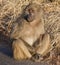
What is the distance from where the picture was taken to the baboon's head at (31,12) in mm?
7343

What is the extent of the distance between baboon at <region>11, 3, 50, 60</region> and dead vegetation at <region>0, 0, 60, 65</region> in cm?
34

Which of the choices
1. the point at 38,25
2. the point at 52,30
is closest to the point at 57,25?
the point at 52,30

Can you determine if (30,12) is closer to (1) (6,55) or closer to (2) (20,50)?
(2) (20,50)

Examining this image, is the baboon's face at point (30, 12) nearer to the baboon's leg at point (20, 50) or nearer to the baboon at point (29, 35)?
the baboon at point (29, 35)

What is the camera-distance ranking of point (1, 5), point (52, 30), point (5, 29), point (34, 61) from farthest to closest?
point (1, 5) < point (5, 29) < point (52, 30) < point (34, 61)

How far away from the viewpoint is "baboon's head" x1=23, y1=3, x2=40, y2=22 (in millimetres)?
7343

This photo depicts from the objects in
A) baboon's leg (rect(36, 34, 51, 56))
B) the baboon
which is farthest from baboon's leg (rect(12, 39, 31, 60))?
baboon's leg (rect(36, 34, 51, 56))

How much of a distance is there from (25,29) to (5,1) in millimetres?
2949

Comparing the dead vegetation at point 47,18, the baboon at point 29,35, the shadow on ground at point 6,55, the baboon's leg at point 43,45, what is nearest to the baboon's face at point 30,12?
the baboon at point 29,35

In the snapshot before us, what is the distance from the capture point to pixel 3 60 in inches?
285

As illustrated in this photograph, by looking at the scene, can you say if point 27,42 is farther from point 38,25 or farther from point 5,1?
point 5,1

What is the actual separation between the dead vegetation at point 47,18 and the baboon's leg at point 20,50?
1.62 ft

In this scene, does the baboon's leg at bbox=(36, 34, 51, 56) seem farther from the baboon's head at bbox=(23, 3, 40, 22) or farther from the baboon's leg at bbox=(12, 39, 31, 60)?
the baboon's head at bbox=(23, 3, 40, 22)

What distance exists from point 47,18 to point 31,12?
187 cm
